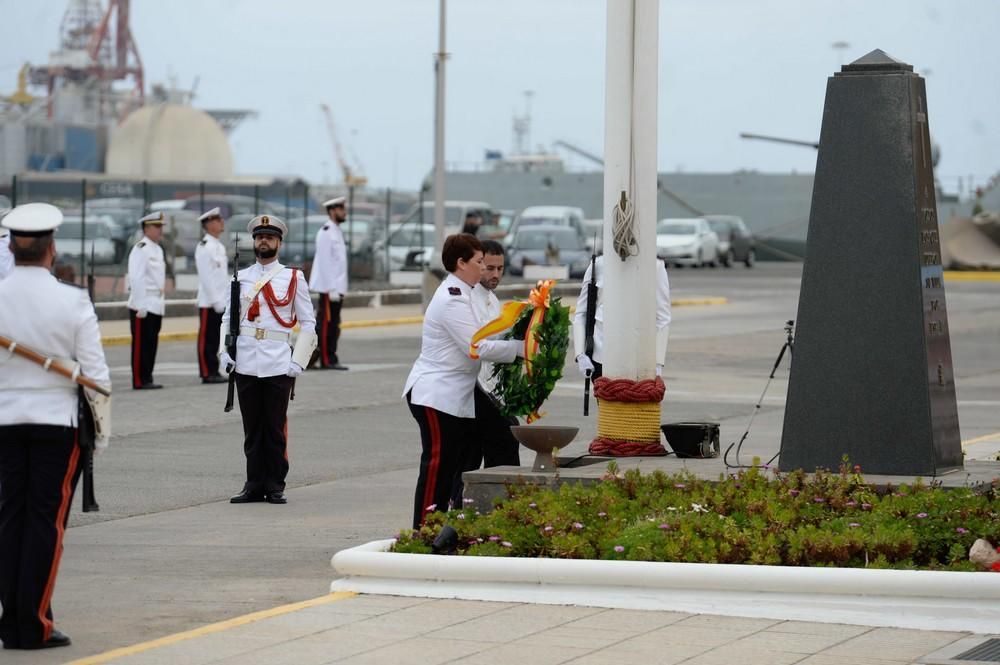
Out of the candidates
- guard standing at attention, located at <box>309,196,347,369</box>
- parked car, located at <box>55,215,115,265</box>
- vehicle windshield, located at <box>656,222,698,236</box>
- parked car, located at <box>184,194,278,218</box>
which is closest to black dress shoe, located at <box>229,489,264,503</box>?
guard standing at attention, located at <box>309,196,347,369</box>

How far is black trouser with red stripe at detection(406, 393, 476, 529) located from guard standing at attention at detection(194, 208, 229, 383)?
35.9 feet

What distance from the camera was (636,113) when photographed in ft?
36.8

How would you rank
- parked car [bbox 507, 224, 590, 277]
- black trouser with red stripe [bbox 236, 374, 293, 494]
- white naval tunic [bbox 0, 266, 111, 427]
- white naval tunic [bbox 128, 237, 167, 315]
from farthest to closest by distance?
parked car [bbox 507, 224, 590, 277] < white naval tunic [bbox 128, 237, 167, 315] < black trouser with red stripe [bbox 236, 374, 293, 494] < white naval tunic [bbox 0, 266, 111, 427]

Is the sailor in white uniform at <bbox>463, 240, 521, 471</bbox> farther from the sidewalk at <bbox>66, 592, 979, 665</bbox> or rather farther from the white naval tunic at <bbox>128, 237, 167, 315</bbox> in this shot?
the white naval tunic at <bbox>128, 237, 167, 315</bbox>

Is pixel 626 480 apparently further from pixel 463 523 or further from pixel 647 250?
pixel 647 250

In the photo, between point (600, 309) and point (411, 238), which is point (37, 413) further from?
point (411, 238)

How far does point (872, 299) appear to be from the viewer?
10477 millimetres

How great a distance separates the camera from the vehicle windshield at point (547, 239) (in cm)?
4828

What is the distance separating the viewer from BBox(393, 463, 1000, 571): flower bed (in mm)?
8484

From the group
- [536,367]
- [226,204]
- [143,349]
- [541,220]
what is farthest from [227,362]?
[541,220]

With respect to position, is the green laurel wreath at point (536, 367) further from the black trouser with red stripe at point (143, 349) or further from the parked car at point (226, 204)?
the parked car at point (226, 204)

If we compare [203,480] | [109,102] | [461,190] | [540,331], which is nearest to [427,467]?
[540,331]

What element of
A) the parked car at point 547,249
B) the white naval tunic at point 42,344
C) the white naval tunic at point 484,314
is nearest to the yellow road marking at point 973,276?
the parked car at point 547,249

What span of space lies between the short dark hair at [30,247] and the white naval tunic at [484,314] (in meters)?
3.12
